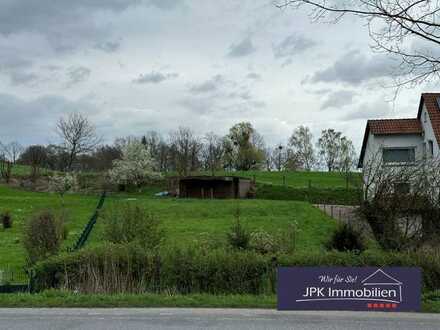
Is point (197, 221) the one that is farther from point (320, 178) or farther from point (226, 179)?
point (320, 178)

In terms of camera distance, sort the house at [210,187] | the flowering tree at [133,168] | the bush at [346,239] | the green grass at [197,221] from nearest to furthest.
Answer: the bush at [346,239] < the green grass at [197,221] < the house at [210,187] < the flowering tree at [133,168]

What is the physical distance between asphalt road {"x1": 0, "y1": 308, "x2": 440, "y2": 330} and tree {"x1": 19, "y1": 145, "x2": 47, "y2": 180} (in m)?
69.0

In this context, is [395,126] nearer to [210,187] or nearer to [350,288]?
[210,187]

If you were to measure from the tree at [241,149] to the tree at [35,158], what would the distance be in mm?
34596

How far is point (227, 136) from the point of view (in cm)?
10125

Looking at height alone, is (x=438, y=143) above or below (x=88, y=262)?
above

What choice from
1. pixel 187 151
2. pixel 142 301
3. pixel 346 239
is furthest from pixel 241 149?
pixel 142 301

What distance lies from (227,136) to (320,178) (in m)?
25.1

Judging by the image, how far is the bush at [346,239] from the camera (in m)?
18.5

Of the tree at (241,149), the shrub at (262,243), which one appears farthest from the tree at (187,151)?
the shrub at (262,243)

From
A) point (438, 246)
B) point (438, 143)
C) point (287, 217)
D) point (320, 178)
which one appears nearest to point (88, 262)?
point (438, 246)

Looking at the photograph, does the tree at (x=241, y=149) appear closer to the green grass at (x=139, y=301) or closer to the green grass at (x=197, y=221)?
the green grass at (x=197, y=221)

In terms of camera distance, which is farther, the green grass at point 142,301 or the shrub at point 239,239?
the shrub at point 239,239

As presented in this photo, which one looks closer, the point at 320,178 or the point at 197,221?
the point at 197,221
